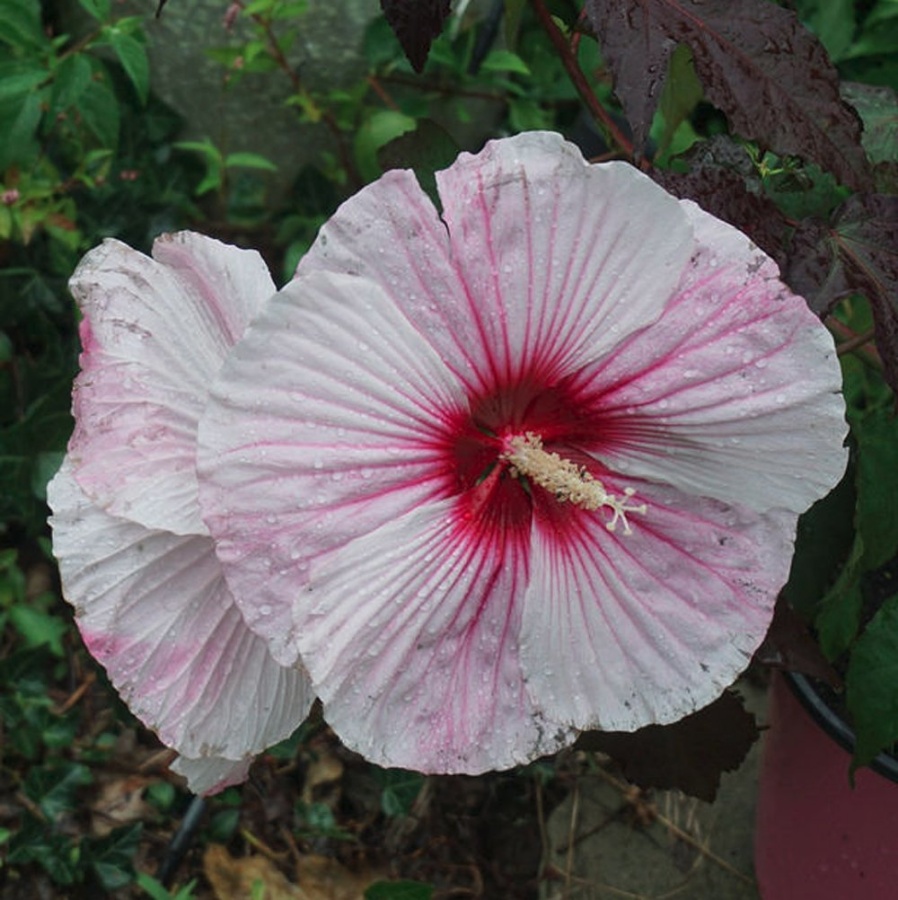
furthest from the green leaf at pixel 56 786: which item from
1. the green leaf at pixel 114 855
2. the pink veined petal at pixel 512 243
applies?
the pink veined petal at pixel 512 243

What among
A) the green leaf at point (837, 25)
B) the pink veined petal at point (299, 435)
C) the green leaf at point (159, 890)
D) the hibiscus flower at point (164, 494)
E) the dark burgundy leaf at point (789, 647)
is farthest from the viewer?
the green leaf at point (837, 25)

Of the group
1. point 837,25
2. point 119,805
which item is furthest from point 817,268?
point 837,25

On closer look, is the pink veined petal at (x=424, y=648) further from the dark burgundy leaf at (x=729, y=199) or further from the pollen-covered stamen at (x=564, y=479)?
the dark burgundy leaf at (x=729, y=199)

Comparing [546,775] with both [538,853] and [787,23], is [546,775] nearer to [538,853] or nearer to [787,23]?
[538,853]

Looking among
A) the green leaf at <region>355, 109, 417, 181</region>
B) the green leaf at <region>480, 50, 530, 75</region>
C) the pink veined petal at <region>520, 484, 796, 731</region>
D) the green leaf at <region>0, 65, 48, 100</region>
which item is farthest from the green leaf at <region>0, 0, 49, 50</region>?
the pink veined petal at <region>520, 484, 796, 731</region>

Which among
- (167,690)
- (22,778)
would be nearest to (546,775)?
(22,778)

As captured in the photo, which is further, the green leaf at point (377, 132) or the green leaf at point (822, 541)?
the green leaf at point (377, 132)

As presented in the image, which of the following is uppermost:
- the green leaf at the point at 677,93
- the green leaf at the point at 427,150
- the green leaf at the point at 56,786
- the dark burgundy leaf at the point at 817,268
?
the green leaf at the point at 677,93
